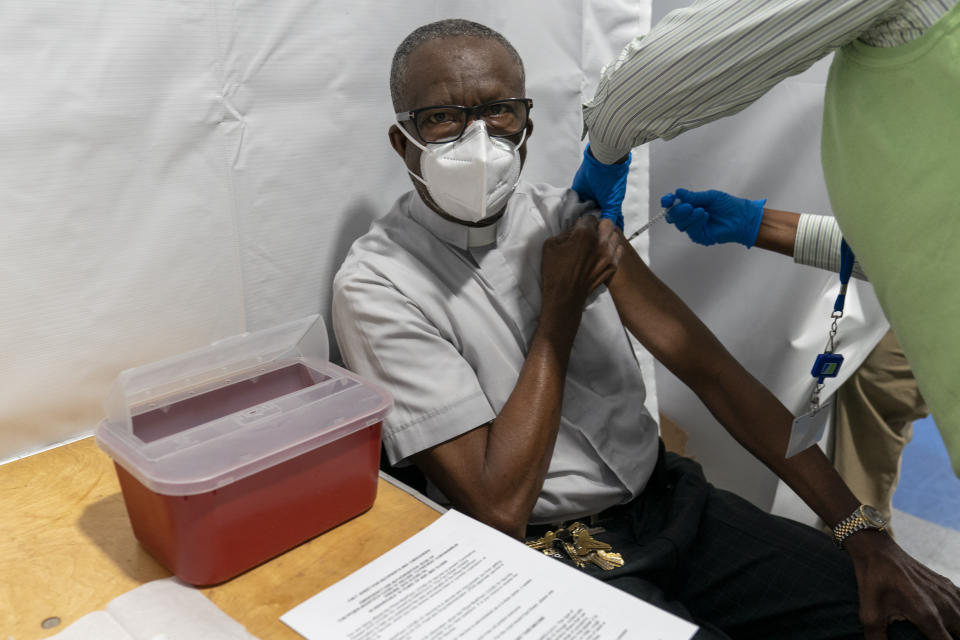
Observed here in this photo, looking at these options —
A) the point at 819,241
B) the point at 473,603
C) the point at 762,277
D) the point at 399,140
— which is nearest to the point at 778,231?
the point at 819,241

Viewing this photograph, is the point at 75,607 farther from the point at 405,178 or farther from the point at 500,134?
the point at 405,178

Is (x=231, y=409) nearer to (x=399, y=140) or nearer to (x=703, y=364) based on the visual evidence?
(x=399, y=140)

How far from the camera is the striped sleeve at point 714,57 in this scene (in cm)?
84

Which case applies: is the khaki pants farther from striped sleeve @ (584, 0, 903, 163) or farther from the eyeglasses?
the eyeglasses

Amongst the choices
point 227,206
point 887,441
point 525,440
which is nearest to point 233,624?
point 525,440

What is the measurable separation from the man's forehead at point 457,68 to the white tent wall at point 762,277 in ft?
3.00

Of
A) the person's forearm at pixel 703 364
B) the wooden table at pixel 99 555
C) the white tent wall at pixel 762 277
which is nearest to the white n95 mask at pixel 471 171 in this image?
the person's forearm at pixel 703 364

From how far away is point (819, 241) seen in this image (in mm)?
1592

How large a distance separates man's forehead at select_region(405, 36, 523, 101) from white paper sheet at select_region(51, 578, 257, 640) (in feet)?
2.77

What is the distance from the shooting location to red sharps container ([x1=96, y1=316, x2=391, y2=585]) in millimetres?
A: 830

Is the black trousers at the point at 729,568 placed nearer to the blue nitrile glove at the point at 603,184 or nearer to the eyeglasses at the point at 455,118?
the blue nitrile glove at the point at 603,184

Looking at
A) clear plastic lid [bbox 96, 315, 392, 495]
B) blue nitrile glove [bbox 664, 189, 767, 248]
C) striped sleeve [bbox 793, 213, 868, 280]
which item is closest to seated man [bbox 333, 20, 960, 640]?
clear plastic lid [bbox 96, 315, 392, 495]

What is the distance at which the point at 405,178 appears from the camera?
156 centimetres

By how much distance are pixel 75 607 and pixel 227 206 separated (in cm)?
72
